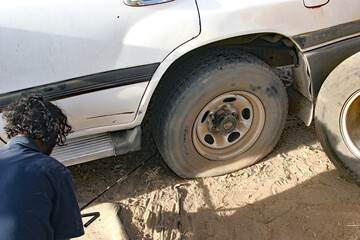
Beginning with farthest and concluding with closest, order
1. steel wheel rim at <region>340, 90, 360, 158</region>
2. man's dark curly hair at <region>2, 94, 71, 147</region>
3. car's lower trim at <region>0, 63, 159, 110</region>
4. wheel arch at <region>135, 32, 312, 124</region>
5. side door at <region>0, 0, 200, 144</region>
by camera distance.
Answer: steel wheel rim at <region>340, 90, 360, 158</region> → wheel arch at <region>135, 32, 312, 124</region> → car's lower trim at <region>0, 63, 159, 110</region> → side door at <region>0, 0, 200, 144</region> → man's dark curly hair at <region>2, 94, 71, 147</region>

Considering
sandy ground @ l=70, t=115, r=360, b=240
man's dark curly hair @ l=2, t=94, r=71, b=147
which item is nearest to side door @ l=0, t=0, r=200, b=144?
man's dark curly hair @ l=2, t=94, r=71, b=147

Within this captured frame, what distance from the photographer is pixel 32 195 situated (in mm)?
1569

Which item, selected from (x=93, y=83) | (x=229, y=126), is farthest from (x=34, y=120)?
(x=229, y=126)

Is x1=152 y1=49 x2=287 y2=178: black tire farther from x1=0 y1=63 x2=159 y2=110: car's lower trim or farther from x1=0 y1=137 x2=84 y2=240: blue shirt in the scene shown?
x1=0 y1=137 x2=84 y2=240: blue shirt

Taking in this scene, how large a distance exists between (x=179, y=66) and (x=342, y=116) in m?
1.34

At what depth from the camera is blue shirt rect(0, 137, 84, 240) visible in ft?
5.01

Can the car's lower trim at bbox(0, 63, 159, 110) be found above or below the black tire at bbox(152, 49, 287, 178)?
above

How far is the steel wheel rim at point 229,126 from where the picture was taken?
2.80 m

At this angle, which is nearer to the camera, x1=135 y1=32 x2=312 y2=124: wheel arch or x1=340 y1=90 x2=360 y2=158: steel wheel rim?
x1=135 y1=32 x2=312 y2=124: wheel arch

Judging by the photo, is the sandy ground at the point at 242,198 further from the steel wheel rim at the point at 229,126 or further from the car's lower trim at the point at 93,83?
the car's lower trim at the point at 93,83

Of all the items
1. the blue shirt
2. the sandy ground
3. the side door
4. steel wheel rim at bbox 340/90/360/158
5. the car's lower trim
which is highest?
the side door

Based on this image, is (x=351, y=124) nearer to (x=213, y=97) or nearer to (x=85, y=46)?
(x=213, y=97)

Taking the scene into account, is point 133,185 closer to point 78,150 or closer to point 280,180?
point 78,150


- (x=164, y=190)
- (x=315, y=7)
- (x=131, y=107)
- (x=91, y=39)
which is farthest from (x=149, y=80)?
(x=315, y=7)
